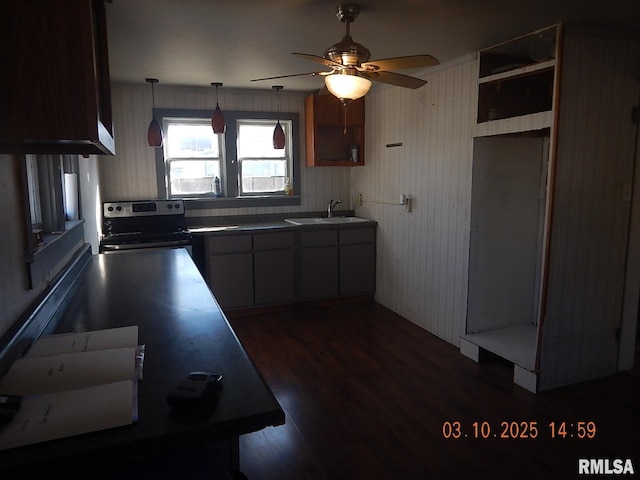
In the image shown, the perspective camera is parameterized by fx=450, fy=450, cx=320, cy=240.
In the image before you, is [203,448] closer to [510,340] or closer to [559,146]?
[559,146]

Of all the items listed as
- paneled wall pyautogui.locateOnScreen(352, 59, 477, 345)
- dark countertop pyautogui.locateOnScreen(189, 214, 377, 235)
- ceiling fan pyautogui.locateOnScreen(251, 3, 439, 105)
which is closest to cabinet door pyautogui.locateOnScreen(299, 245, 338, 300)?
dark countertop pyautogui.locateOnScreen(189, 214, 377, 235)

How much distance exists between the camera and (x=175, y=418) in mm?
894

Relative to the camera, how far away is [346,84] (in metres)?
2.21

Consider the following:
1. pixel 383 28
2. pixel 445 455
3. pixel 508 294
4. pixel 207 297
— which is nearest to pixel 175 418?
pixel 207 297

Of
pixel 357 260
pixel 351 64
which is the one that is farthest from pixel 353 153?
pixel 351 64

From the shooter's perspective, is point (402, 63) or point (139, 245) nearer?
point (402, 63)

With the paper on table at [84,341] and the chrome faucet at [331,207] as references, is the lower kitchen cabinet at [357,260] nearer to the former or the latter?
the chrome faucet at [331,207]

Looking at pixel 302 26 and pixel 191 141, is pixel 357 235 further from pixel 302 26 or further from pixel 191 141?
pixel 302 26

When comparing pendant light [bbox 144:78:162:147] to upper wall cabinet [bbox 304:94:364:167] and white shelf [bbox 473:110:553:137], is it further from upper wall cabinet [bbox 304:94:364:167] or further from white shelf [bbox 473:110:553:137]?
white shelf [bbox 473:110:553:137]

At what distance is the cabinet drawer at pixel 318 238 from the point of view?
4562 millimetres

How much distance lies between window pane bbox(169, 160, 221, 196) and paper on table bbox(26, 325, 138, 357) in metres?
3.45

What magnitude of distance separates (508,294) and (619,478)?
5.37 ft

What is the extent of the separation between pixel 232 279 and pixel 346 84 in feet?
8.54

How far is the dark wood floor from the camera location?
2.16 meters
